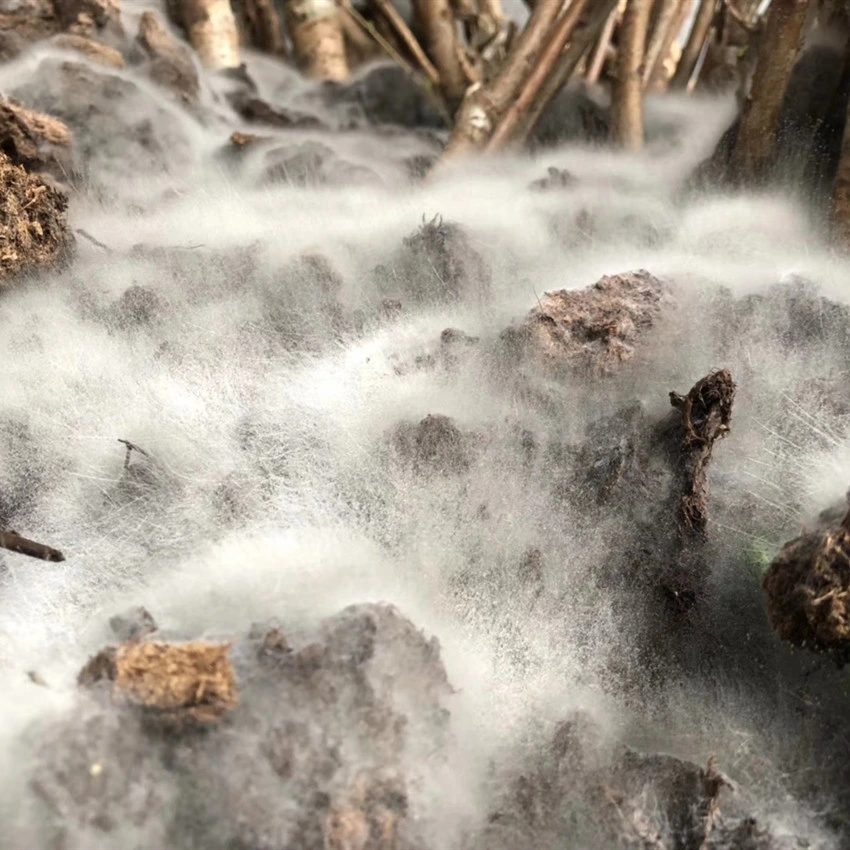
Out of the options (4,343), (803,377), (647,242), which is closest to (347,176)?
(647,242)

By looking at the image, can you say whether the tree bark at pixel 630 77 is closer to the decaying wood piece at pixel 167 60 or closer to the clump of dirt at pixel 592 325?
the clump of dirt at pixel 592 325

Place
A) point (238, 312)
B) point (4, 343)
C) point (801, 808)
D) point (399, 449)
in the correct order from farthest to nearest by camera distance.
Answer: point (238, 312) → point (4, 343) → point (399, 449) → point (801, 808)

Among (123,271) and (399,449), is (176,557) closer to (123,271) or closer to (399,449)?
(399,449)

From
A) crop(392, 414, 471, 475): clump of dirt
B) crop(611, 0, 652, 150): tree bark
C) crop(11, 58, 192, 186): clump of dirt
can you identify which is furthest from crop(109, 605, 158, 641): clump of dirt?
crop(611, 0, 652, 150): tree bark

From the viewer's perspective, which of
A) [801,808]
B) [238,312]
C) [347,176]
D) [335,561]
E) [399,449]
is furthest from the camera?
[347,176]

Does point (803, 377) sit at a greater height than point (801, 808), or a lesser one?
greater

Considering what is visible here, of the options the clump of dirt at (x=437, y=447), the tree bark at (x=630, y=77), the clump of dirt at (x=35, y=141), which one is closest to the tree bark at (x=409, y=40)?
the tree bark at (x=630, y=77)

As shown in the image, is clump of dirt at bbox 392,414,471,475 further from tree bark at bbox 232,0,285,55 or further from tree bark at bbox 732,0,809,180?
tree bark at bbox 232,0,285,55
